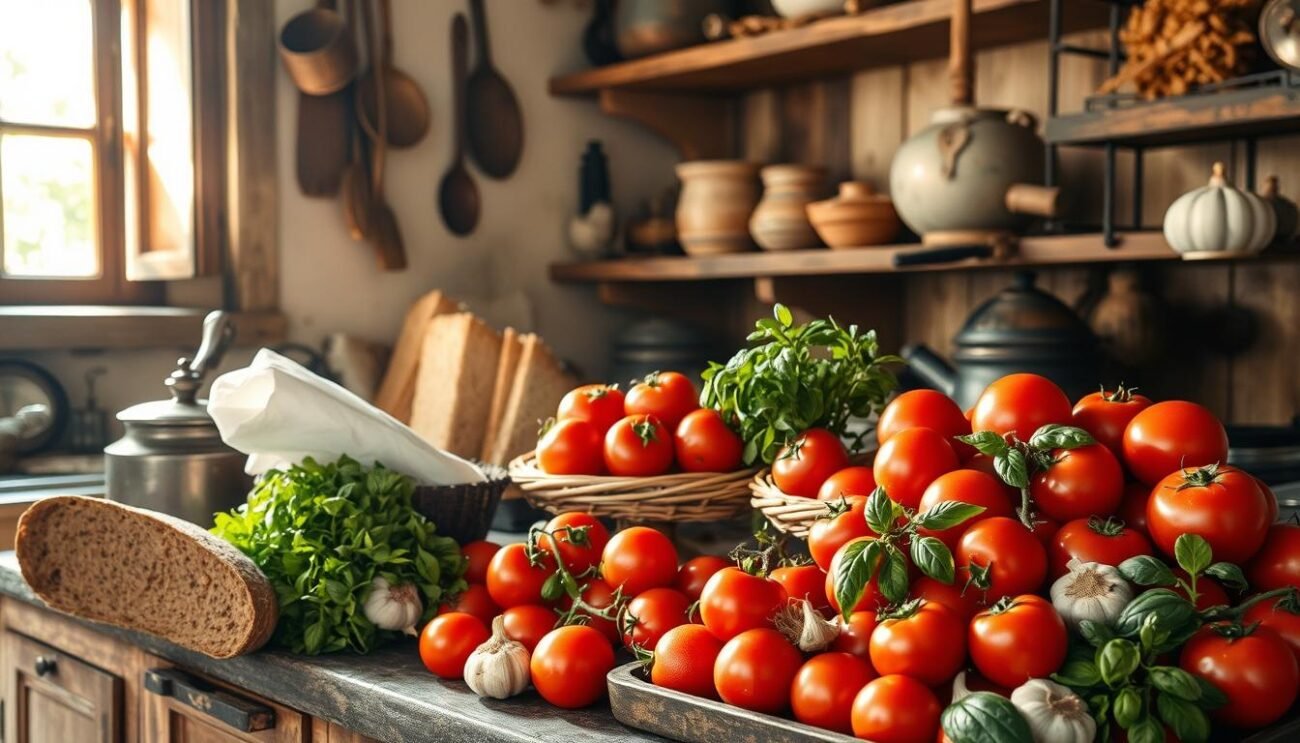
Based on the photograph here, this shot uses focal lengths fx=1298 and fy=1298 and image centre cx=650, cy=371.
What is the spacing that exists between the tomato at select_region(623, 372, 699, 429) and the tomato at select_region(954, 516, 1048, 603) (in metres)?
0.56

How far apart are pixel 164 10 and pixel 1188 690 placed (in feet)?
7.73

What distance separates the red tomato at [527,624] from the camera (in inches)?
42.9

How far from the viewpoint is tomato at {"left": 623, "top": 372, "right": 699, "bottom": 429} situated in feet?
4.70

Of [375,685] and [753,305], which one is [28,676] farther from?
[753,305]

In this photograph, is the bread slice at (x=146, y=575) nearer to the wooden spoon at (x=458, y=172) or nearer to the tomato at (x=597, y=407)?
the tomato at (x=597, y=407)

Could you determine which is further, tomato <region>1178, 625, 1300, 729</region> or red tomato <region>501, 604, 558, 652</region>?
red tomato <region>501, 604, 558, 652</region>

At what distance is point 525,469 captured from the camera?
4.83 feet

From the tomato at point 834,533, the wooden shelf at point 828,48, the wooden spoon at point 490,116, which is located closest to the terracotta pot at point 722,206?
the wooden shelf at point 828,48

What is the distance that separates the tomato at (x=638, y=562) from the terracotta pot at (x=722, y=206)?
1734mm

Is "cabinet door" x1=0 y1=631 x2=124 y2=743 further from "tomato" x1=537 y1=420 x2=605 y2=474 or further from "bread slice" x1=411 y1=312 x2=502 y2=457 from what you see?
"bread slice" x1=411 y1=312 x2=502 y2=457

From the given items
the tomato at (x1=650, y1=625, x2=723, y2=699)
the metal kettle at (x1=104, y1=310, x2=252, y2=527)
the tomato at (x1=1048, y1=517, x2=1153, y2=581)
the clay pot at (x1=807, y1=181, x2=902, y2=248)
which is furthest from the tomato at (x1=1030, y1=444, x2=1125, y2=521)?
the clay pot at (x1=807, y1=181, x2=902, y2=248)

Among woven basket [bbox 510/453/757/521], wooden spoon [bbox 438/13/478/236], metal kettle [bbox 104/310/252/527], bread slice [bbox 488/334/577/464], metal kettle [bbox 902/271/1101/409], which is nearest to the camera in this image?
woven basket [bbox 510/453/757/521]

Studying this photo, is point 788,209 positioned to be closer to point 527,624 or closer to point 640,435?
point 640,435

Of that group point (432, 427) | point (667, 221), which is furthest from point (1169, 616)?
point (667, 221)
